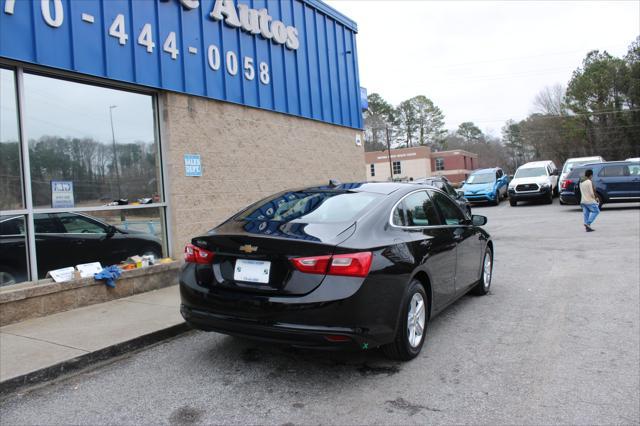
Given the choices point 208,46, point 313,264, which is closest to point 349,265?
point 313,264

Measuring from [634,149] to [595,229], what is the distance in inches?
2046

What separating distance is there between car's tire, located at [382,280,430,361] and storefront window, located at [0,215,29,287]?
4.53 m

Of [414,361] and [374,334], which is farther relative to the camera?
[414,361]

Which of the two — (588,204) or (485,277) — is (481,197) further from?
(485,277)

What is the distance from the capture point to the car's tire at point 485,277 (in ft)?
21.0

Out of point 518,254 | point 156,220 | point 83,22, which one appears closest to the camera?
point 83,22

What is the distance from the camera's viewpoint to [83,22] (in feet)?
20.9

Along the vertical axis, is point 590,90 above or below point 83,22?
above

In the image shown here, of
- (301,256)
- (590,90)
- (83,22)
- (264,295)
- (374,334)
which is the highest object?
(590,90)

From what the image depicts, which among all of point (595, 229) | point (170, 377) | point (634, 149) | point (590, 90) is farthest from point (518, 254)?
point (634, 149)

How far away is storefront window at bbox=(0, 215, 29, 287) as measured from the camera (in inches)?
224

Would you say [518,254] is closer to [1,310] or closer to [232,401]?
[232,401]

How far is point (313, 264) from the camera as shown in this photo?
11.6 ft

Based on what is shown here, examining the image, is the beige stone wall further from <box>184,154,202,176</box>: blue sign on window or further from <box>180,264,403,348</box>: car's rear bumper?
<box>180,264,403,348</box>: car's rear bumper
